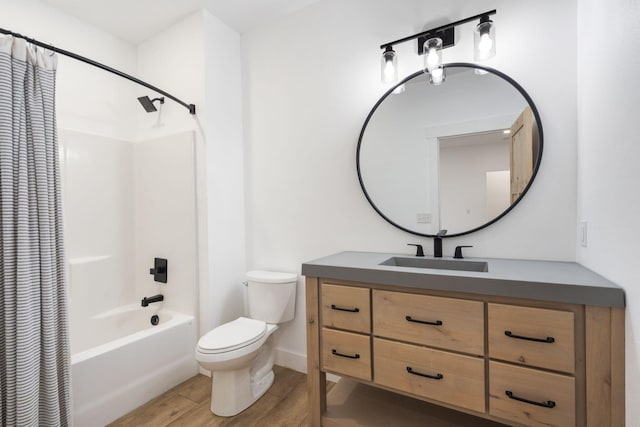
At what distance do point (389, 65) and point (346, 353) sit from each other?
1659 millimetres

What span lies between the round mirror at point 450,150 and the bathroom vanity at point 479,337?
0.34m

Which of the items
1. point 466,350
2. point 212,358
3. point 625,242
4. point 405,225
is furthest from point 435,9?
point 212,358

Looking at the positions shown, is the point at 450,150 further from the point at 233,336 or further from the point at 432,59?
the point at 233,336

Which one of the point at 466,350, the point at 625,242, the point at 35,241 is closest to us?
the point at 625,242

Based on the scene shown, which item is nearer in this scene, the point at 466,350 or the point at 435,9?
the point at 466,350

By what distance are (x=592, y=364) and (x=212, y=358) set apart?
66.5 inches

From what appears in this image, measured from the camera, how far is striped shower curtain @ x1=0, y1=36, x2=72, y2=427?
1.25 meters

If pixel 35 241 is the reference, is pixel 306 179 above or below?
above

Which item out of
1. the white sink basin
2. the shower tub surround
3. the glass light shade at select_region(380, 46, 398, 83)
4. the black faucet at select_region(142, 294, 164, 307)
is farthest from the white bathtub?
the glass light shade at select_region(380, 46, 398, 83)

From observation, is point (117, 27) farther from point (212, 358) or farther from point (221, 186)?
point (212, 358)

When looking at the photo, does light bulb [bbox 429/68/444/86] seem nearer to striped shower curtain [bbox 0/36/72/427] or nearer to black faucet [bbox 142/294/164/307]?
striped shower curtain [bbox 0/36/72/427]

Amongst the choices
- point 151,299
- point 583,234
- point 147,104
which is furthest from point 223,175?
point 583,234

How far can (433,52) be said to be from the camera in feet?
5.35

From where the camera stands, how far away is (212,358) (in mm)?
1621
